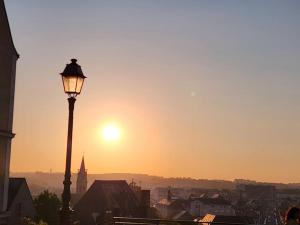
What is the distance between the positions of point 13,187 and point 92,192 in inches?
417

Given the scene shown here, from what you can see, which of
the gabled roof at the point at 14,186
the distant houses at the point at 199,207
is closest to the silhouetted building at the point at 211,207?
the distant houses at the point at 199,207

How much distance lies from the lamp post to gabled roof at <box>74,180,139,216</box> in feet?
167

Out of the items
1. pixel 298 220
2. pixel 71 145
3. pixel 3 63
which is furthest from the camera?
pixel 3 63

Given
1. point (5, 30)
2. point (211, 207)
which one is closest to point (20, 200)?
point (5, 30)

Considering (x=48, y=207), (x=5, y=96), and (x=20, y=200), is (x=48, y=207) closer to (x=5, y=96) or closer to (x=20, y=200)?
(x=20, y=200)

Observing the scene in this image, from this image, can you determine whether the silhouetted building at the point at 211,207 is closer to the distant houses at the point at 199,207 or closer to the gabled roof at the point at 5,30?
the distant houses at the point at 199,207

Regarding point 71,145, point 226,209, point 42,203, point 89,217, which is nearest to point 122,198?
point 89,217

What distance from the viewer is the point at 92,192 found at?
66000mm

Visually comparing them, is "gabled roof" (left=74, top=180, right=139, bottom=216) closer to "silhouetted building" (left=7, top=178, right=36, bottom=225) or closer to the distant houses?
"silhouetted building" (left=7, top=178, right=36, bottom=225)

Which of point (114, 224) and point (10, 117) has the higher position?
point (10, 117)

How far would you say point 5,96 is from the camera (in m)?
21.5

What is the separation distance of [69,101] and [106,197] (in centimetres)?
5430

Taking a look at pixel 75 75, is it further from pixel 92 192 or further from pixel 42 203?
pixel 92 192

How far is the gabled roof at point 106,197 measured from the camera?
6290cm
